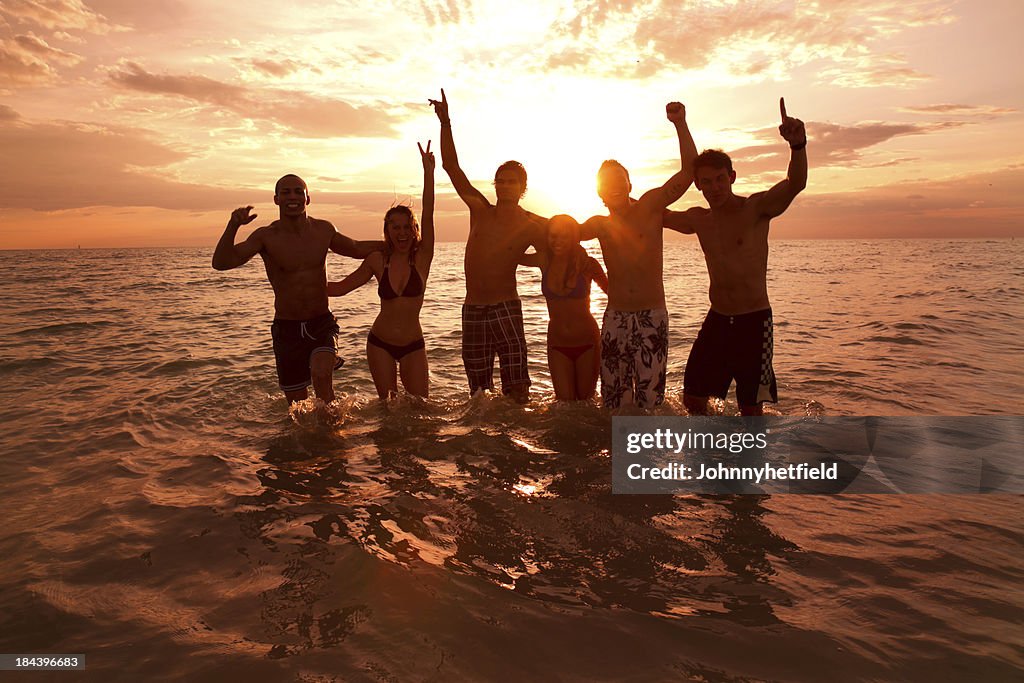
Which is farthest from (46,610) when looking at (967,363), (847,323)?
(847,323)

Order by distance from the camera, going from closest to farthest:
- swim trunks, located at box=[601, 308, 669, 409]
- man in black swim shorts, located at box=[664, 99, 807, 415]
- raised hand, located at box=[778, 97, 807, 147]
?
raised hand, located at box=[778, 97, 807, 147] → man in black swim shorts, located at box=[664, 99, 807, 415] → swim trunks, located at box=[601, 308, 669, 409]

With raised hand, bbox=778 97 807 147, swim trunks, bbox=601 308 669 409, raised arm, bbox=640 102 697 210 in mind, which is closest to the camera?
raised hand, bbox=778 97 807 147

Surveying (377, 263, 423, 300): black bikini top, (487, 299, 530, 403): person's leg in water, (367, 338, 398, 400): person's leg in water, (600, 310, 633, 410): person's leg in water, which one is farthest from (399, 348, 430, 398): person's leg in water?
(600, 310, 633, 410): person's leg in water

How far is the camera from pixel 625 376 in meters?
6.31

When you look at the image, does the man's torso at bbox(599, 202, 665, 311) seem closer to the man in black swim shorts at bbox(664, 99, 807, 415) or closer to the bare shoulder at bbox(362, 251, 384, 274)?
the man in black swim shorts at bbox(664, 99, 807, 415)

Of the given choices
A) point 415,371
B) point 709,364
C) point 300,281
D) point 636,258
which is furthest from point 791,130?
point 300,281

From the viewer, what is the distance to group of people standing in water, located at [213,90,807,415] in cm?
580

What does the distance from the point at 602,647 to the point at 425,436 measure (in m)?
3.89

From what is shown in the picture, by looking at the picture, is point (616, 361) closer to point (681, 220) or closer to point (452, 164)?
point (681, 220)

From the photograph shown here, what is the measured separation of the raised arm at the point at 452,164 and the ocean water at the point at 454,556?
8.06ft

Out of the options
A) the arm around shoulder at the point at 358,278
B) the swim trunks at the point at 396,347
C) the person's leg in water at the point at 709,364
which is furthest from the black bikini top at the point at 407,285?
the person's leg in water at the point at 709,364

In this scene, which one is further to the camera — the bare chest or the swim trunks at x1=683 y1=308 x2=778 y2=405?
the bare chest

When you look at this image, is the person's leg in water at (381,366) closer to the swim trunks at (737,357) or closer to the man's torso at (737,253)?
the swim trunks at (737,357)

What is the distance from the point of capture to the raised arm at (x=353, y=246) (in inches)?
263
